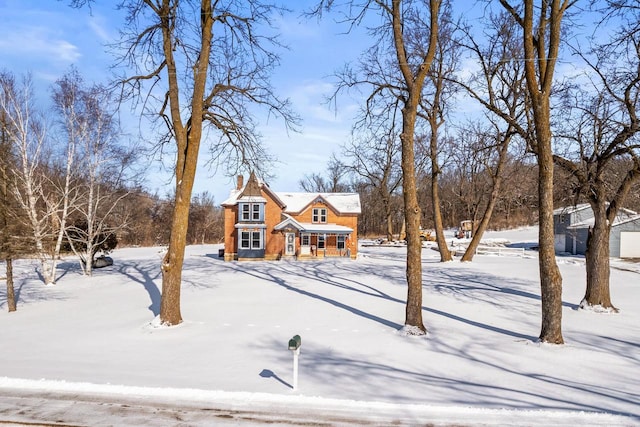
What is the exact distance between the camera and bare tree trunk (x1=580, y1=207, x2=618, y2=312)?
13.3m

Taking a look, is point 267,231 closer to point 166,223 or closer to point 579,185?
point 579,185

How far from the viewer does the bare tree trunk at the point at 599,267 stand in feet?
43.8

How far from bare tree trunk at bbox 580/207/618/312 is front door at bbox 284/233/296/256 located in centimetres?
2353

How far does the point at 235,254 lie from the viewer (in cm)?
3412

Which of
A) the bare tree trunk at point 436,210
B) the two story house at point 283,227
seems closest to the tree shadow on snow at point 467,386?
the bare tree trunk at point 436,210

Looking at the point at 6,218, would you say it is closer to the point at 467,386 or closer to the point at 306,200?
the point at 467,386

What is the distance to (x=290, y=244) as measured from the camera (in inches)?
1374

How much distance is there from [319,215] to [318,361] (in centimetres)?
2824

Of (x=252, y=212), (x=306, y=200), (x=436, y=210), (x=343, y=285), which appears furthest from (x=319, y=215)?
(x=343, y=285)

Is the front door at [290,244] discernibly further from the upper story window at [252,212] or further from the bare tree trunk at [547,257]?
the bare tree trunk at [547,257]

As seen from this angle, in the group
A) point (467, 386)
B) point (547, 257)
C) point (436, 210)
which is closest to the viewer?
point (467, 386)

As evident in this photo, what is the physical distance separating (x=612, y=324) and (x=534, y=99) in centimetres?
649

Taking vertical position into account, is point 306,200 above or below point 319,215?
above

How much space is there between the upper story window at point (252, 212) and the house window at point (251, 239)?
1.03 meters
